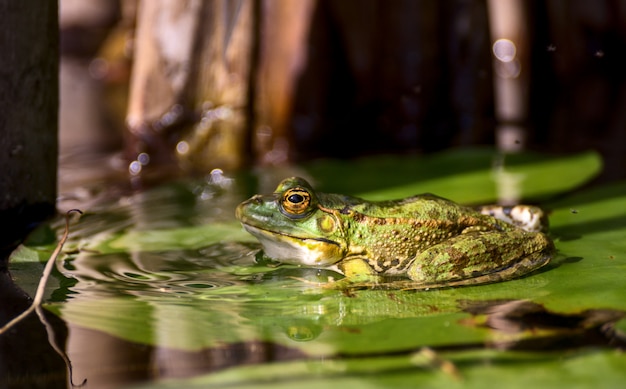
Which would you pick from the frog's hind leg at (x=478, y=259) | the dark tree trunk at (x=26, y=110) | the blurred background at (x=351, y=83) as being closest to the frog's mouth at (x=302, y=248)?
the frog's hind leg at (x=478, y=259)

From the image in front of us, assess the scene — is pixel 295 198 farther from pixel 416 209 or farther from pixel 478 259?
pixel 478 259

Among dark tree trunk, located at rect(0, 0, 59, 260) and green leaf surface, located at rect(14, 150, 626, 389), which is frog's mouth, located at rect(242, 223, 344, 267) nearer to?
green leaf surface, located at rect(14, 150, 626, 389)

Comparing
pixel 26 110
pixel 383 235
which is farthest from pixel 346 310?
pixel 26 110

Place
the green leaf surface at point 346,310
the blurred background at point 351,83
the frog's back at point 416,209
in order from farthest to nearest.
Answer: the blurred background at point 351,83
the frog's back at point 416,209
the green leaf surface at point 346,310

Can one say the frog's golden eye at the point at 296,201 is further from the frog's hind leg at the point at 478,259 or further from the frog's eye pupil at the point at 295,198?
the frog's hind leg at the point at 478,259

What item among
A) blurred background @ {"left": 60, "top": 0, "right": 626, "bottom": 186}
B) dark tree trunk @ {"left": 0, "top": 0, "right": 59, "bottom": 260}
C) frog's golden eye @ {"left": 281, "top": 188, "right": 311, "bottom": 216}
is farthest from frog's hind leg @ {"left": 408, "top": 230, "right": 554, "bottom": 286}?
blurred background @ {"left": 60, "top": 0, "right": 626, "bottom": 186}

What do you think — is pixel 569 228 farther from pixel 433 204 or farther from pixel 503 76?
pixel 503 76

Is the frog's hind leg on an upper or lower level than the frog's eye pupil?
lower

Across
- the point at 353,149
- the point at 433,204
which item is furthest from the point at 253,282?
the point at 353,149
